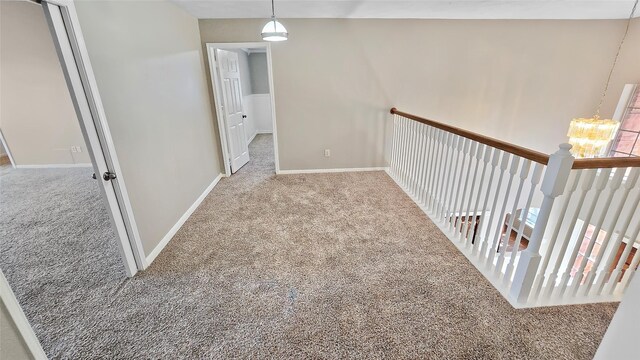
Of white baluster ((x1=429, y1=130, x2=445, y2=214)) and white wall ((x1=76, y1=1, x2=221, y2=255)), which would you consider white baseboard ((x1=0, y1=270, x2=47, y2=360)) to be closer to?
white wall ((x1=76, y1=1, x2=221, y2=255))

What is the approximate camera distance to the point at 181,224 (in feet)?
8.71

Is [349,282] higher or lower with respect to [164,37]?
lower

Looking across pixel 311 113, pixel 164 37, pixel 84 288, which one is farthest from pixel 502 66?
pixel 84 288

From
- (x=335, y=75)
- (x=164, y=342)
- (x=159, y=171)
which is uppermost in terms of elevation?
(x=335, y=75)

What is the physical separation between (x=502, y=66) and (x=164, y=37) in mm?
4404

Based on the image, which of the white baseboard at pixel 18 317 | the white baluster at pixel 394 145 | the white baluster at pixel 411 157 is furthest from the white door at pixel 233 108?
the white baseboard at pixel 18 317

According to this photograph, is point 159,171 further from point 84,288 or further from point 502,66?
point 502,66

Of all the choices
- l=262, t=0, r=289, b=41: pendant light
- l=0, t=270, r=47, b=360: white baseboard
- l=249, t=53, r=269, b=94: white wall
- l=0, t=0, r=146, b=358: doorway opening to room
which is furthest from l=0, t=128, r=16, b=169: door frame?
l=0, t=270, r=47, b=360: white baseboard

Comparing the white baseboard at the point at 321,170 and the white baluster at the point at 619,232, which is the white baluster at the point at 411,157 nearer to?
the white baseboard at the point at 321,170

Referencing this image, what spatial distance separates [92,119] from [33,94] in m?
4.06

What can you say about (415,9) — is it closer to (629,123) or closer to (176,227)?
(176,227)

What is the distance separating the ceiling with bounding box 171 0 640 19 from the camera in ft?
9.40

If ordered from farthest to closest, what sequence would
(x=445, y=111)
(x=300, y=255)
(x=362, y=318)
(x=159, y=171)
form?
1. (x=445, y=111)
2. (x=159, y=171)
3. (x=300, y=255)
4. (x=362, y=318)

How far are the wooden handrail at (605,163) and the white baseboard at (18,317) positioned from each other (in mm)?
2544
